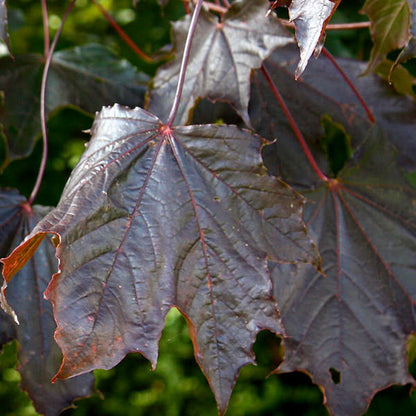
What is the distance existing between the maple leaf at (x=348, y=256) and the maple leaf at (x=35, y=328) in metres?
0.37

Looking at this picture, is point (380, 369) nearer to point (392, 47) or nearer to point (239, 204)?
point (239, 204)

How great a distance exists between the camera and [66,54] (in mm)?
1179

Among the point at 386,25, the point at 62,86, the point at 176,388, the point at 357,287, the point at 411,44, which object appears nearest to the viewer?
the point at 411,44

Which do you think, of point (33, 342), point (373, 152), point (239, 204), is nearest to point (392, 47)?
point (373, 152)

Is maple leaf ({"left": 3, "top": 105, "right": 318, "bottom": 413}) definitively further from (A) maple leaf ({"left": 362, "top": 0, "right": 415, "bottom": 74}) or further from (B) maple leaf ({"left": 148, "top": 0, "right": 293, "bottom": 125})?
(A) maple leaf ({"left": 362, "top": 0, "right": 415, "bottom": 74})

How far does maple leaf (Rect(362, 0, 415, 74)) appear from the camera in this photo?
89 cm

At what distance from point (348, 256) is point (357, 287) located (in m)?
0.06

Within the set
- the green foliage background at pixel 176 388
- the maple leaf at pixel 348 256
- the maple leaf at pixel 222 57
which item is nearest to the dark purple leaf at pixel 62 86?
the maple leaf at pixel 222 57

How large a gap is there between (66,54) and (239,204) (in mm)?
577

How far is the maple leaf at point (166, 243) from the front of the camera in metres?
0.73

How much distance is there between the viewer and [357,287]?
1.01 metres

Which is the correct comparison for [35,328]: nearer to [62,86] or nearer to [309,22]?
[62,86]

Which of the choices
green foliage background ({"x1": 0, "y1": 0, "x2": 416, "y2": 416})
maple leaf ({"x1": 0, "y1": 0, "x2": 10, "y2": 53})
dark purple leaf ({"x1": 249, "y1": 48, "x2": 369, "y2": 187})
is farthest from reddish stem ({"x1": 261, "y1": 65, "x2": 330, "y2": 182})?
green foliage background ({"x1": 0, "y1": 0, "x2": 416, "y2": 416})

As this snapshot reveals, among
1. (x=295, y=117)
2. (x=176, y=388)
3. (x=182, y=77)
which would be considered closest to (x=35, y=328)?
(x=182, y=77)
